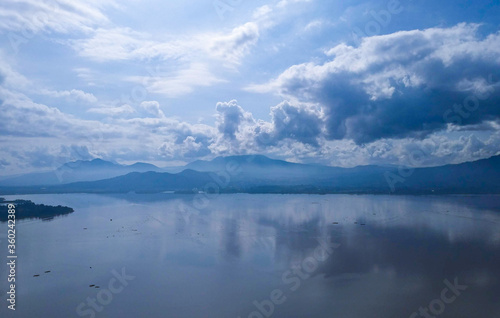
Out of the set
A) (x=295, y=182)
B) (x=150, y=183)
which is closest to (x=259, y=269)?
(x=150, y=183)

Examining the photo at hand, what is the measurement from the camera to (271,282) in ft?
32.2

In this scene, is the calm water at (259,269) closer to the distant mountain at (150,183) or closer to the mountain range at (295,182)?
the mountain range at (295,182)

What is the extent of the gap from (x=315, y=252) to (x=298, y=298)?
15.8 ft

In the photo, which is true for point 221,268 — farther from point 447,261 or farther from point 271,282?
point 447,261

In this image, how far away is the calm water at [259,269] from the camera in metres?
8.24

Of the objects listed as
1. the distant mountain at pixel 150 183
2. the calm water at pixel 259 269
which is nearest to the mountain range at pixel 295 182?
the distant mountain at pixel 150 183

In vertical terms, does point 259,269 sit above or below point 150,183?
below

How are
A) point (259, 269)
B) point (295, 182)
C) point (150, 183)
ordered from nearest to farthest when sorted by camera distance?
point (259, 269)
point (150, 183)
point (295, 182)

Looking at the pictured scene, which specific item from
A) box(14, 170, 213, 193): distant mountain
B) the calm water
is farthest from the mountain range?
the calm water

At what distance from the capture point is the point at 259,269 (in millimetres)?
11156

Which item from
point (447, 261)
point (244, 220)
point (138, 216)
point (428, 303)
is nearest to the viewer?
point (428, 303)

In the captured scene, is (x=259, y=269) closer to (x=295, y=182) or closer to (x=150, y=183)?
(x=150, y=183)

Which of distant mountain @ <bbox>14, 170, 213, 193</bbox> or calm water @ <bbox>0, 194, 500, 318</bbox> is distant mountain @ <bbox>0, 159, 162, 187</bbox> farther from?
calm water @ <bbox>0, 194, 500, 318</bbox>

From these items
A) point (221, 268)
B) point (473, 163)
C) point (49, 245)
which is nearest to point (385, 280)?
point (221, 268)
